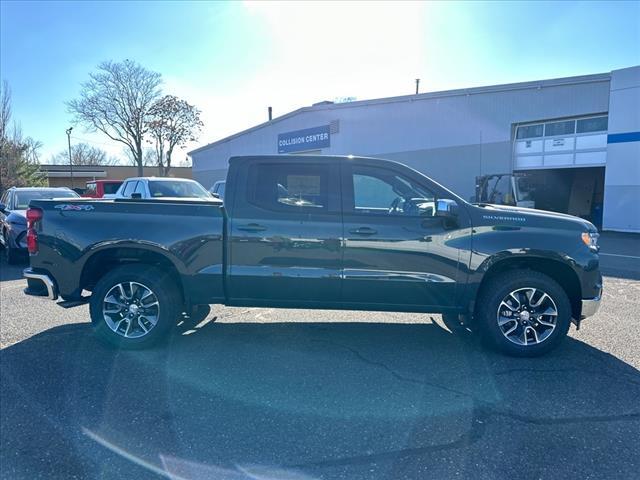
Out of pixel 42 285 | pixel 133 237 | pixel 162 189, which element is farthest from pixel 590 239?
pixel 162 189

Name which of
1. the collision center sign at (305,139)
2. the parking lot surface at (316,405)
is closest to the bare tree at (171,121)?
the collision center sign at (305,139)

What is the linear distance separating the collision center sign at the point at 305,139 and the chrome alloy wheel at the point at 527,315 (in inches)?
846

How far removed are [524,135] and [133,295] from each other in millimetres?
18011

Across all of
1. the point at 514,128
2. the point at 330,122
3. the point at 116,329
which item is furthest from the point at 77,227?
the point at 330,122

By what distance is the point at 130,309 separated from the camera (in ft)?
15.0

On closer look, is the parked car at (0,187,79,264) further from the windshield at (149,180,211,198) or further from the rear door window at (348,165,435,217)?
the rear door window at (348,165,435,217)

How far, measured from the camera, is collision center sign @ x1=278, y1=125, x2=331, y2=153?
25.1m

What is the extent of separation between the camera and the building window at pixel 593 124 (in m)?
16.1

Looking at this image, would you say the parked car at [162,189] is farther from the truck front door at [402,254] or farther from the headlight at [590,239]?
the headlight at [590,239]

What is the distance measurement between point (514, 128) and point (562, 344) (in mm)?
15834

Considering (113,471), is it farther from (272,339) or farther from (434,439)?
(272,339)

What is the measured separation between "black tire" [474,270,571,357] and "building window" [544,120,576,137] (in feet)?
50.7

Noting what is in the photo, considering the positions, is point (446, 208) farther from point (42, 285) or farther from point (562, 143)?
point (562, 143)

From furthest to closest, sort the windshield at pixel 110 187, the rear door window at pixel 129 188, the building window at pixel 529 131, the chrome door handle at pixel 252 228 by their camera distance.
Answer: the windshield at pixel 110 187 < the building window at pixel 529 131 < the rear door window at pixel 129 188 < the chrome door handle at pixel 252 228
